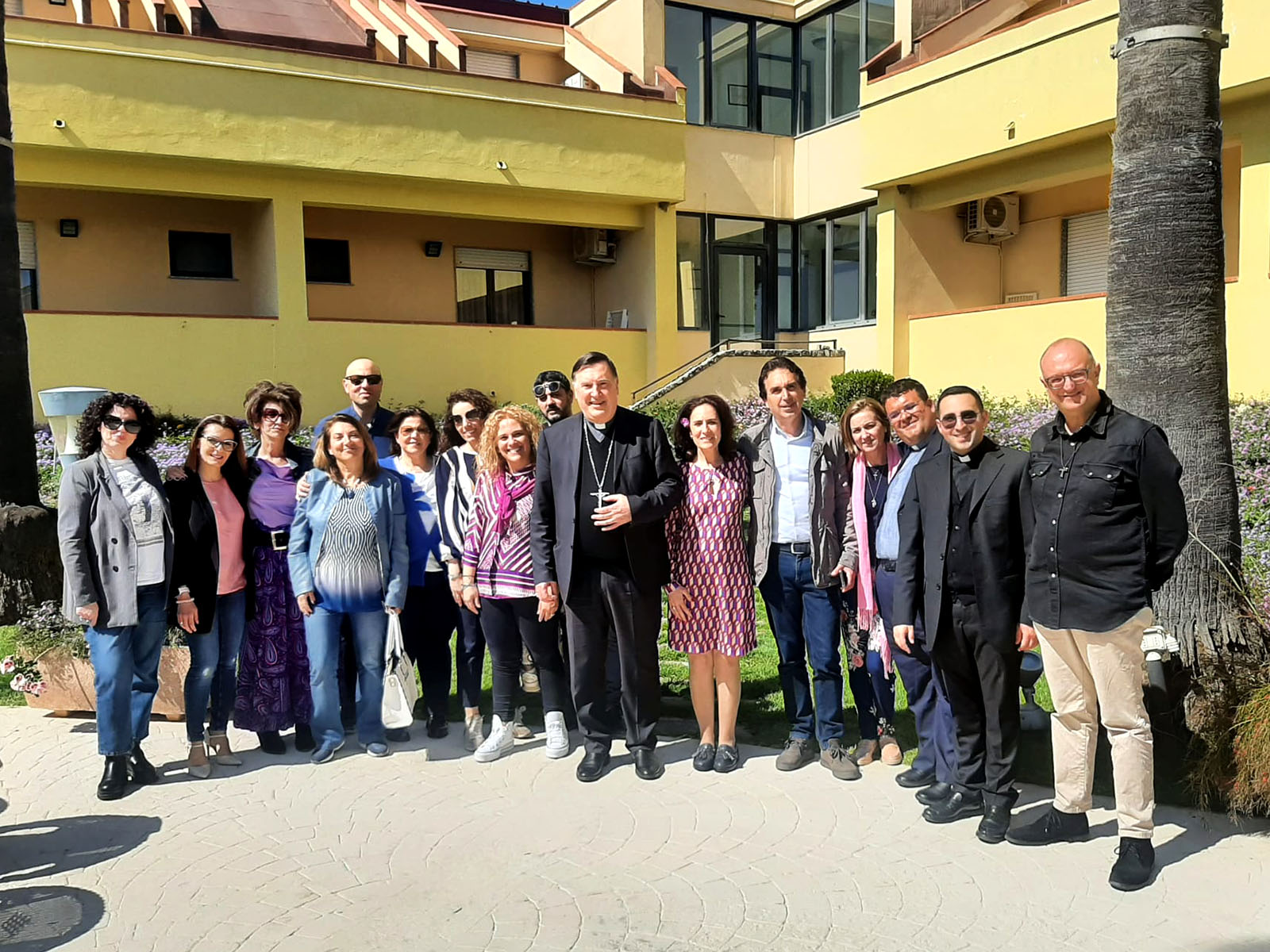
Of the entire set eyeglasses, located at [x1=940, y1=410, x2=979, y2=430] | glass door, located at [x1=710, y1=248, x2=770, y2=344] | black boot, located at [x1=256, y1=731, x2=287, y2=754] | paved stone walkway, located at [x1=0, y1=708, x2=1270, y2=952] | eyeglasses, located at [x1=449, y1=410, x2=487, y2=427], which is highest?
glass door, located at [x1=710, y1=248, x2=770, y2=344]

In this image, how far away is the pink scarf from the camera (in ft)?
17.1

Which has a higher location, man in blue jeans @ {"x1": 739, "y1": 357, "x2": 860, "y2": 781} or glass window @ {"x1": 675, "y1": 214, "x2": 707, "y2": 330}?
glass window @ {"x1": 675, "y1": 214, "x2": 707, "y2": 330}

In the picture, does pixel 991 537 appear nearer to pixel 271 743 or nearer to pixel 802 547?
pixel 802 547

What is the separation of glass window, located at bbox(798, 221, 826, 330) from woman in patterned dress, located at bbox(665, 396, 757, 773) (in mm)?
14479

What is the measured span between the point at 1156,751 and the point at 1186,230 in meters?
2.56

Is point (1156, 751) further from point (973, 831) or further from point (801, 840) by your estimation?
point (801, 840)

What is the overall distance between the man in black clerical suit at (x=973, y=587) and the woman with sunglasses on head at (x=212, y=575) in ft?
11.7

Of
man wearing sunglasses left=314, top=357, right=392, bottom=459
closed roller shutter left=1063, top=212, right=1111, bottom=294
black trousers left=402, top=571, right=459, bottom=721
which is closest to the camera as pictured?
black trousers left=402, top=571, right=459, bottom=721

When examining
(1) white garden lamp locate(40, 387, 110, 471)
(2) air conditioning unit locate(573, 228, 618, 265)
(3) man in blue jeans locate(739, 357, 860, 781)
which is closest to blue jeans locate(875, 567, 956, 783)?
(3) man in blue jeans locate(739, 357, 860, 781)

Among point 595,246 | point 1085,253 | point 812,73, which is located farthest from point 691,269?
point 1085,253

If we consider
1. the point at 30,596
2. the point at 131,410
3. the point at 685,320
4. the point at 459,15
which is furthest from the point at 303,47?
the point at 131,410

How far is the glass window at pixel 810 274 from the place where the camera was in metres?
19.5

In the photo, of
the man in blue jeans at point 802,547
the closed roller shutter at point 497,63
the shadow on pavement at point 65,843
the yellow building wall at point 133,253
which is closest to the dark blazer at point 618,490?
the man in blue jeans at point 802,547

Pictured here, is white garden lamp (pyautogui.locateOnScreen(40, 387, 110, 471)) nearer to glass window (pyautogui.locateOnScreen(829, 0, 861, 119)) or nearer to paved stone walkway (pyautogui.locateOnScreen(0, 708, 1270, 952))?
paved stone walkway (pyautogui.locateOnScreen(0, 708, 1270, 952))
